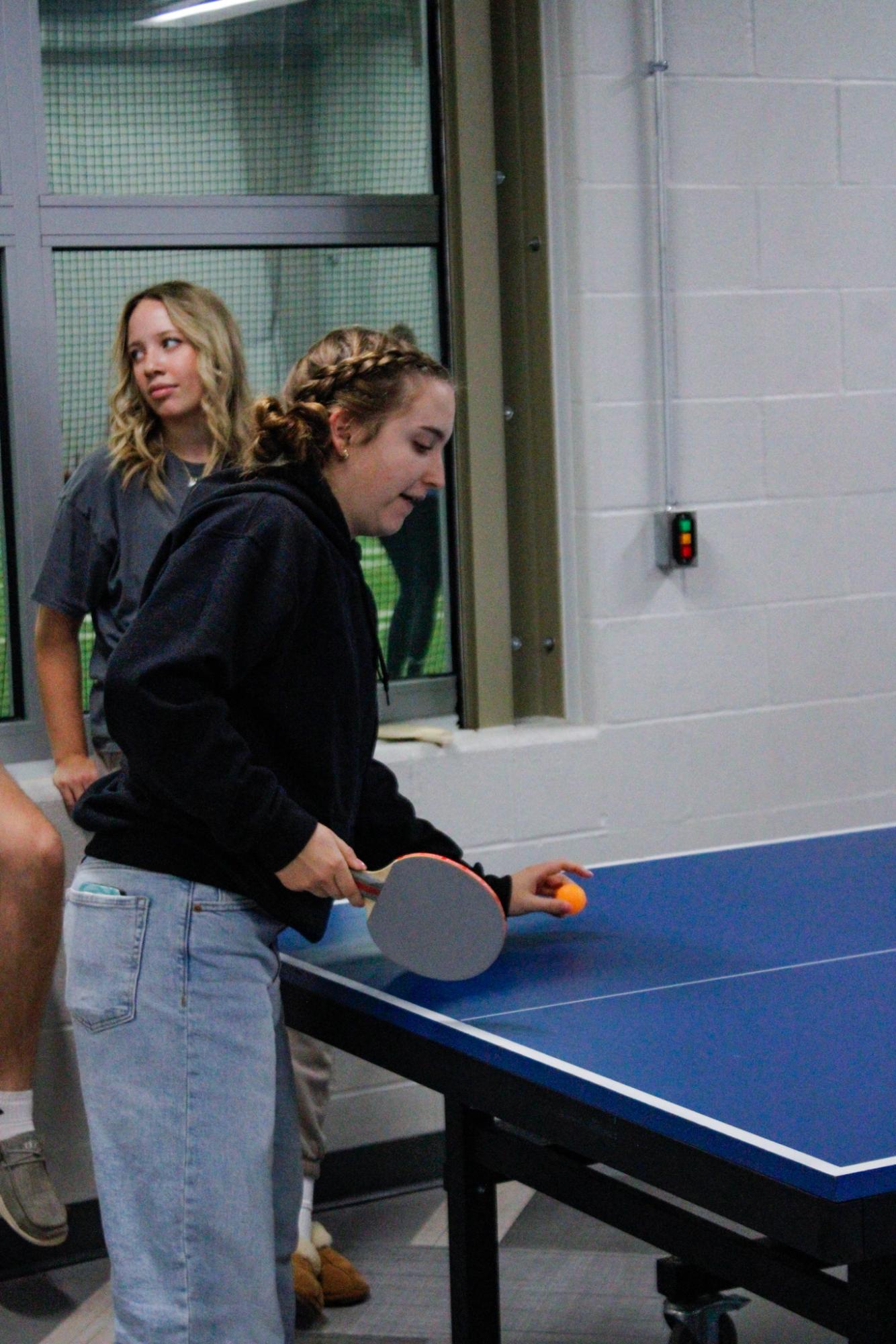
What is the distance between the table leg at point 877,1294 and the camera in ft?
4.46

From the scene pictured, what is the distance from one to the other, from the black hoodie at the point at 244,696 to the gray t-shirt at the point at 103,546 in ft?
3.38

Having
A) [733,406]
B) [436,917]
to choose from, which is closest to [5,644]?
[733,406]

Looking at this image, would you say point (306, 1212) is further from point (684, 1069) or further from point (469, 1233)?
point (684, 1069)

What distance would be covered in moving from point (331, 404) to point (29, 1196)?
1589 mm

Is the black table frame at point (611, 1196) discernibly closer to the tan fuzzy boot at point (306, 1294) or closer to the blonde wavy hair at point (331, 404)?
the blonde wavy hair at point (331, 404)

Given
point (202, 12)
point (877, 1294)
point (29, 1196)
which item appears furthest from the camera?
point (202, 12)

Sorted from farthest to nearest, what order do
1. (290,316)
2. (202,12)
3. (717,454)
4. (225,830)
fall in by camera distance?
(717,454), (290,316), (202,12), (225,830)

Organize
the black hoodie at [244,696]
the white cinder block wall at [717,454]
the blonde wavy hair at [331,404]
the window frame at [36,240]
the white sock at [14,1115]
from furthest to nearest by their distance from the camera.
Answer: the white cinder block wall at [717,454] < the window frame at [36,240] < the white sock at [14,1115] < the blonde wavy hair at [331,404] < the black hoodie at [244,696]

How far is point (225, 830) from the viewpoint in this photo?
5.84 feet

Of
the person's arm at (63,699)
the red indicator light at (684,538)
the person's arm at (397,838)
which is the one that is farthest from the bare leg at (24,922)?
the red indicator light at (684,538)

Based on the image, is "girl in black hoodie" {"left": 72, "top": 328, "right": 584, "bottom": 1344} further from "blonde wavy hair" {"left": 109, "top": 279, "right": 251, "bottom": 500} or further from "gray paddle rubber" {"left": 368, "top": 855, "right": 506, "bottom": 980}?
"blonde wavy hair" {"left": 109, "top": 279, "right": 251, "bottom": 500}

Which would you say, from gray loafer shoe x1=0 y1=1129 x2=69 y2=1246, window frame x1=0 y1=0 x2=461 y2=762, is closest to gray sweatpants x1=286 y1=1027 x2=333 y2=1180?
gray loafer shoe x1=0 y1=1129 x2=69 y2=1246

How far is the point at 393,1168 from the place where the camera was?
3439 millimetres

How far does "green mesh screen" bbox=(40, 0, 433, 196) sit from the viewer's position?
3.26 m
